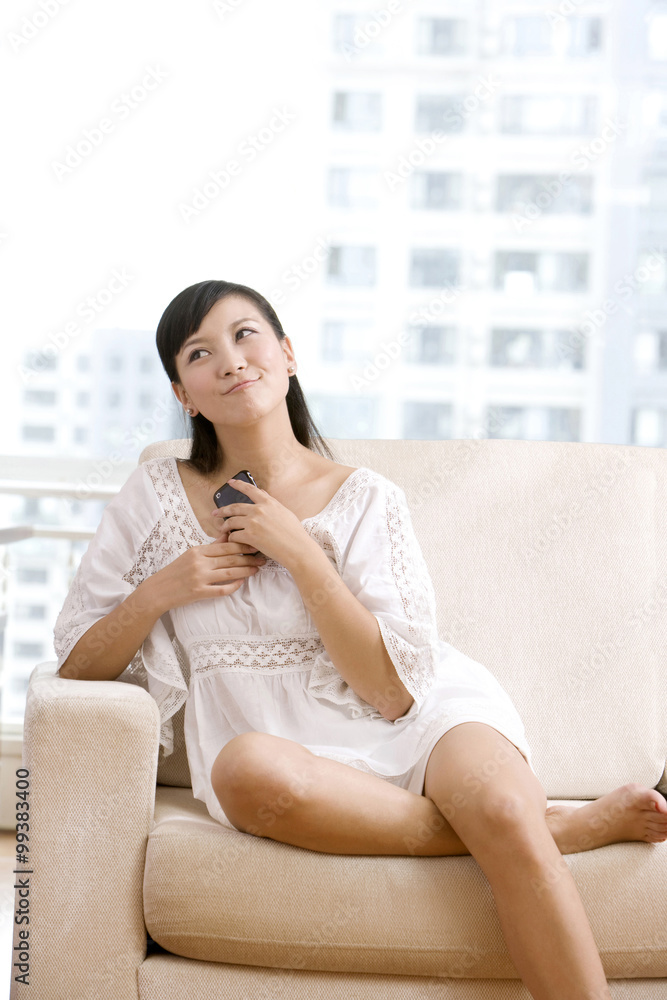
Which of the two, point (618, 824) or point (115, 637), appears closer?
point (618, 824)

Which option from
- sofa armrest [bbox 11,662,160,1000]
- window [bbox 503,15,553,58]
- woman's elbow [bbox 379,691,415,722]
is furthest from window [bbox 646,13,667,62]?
sofa armrest [bbox 11,662,160,1000]

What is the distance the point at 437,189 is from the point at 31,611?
5.61 ft

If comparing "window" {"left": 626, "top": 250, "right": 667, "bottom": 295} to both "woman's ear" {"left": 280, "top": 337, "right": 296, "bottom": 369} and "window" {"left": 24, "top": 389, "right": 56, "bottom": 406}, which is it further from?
"window" {"left": 24, "top": 389, "right": 56, "bottom": 406}

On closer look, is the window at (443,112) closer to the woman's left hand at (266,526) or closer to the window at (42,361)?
the window at (42,361)

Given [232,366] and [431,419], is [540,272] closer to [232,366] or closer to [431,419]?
[431,419]

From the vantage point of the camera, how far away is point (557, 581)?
1656 millimetres

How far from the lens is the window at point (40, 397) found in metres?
2.52

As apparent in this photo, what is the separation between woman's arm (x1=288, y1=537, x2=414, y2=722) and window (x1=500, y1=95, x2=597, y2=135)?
70.0 inches

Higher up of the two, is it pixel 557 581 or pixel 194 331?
pixel 194 331

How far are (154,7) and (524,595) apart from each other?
198 centimetres

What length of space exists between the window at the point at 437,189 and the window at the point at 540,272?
0.21m

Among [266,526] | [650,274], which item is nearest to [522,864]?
[266,526]

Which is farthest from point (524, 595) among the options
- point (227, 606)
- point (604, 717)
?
point (227, 606)

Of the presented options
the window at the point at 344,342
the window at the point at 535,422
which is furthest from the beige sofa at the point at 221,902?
the window at the point at 535,422
